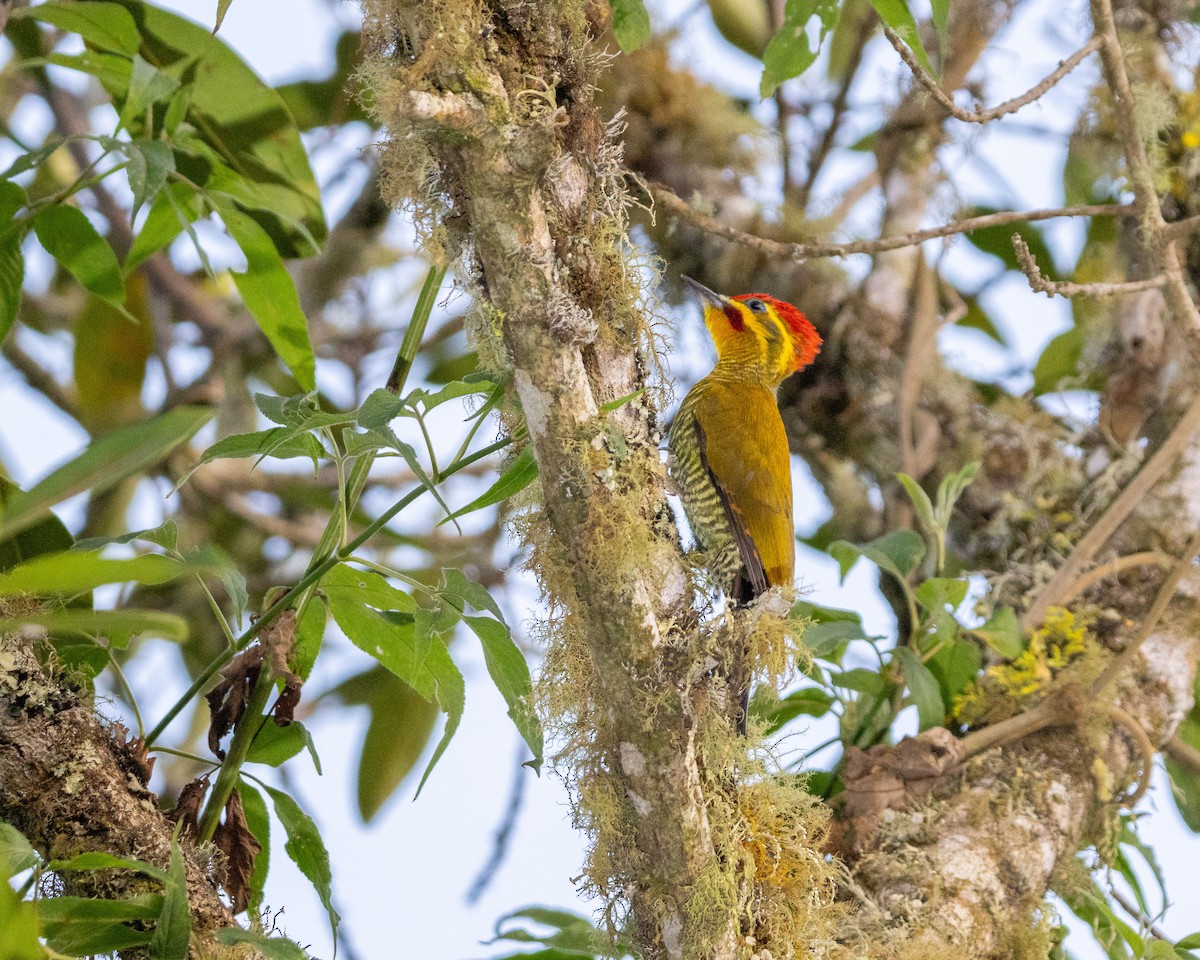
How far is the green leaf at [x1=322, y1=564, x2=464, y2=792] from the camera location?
1.80 meters

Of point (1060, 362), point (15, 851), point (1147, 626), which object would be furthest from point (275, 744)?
point (1060, 362)

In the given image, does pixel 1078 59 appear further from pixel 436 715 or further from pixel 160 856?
pixel 436 715

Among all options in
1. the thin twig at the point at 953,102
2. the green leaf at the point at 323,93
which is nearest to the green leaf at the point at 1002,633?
the thin twig at the point at 953,102

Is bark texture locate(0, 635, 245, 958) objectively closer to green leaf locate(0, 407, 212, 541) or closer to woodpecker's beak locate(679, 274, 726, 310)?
green leaf locate(0, 407, 212, 541)

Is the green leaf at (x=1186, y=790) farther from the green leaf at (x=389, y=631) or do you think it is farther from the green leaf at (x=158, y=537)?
the green leaf at (x=158, y=537)

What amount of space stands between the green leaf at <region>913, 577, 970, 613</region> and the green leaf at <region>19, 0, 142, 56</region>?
1780mm

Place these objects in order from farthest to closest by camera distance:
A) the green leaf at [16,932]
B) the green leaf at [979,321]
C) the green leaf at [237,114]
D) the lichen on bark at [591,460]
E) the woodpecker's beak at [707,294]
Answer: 1. the green leaf at [979,321]
2. the woodpecker's beak at [707,294]
3. the green leaf at [237,114]
4. the lichen on bark at [591,460]
5. the green leaf at [16,932]

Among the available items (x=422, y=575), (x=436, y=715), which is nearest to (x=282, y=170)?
(x=422, y=575)

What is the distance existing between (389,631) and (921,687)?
105 cm

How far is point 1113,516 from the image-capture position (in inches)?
107

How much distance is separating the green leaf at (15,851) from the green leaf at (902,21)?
5.49ft

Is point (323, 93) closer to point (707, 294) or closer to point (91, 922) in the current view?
point (707, 294)

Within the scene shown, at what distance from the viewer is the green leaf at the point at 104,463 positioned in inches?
35.8

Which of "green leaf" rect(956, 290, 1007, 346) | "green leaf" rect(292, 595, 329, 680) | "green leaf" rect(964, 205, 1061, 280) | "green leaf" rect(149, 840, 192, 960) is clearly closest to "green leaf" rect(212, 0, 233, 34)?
"green leaf" rect(292, 595, 329, 680)
